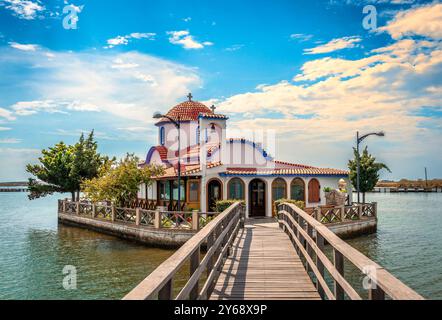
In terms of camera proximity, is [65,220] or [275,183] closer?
[275,183]

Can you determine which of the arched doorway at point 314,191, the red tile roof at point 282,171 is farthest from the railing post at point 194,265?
the arched doorway at point 314,191

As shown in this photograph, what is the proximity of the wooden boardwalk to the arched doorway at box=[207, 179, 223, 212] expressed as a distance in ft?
43.7

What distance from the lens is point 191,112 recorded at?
34.2 m

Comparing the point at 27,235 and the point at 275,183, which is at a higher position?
the point at 275,183

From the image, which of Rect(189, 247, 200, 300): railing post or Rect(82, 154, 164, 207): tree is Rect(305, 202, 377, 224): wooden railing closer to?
Rect(82, 154, 164, 207): tree

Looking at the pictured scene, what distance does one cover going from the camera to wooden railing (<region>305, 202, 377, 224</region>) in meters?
22.1

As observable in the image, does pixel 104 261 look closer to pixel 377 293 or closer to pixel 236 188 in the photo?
pixel 236 188

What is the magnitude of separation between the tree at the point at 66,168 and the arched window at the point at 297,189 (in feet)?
62.6

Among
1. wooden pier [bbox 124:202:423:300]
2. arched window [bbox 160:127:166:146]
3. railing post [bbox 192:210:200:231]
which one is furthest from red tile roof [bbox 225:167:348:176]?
wooden pier [bbox 124:202:423:300]
